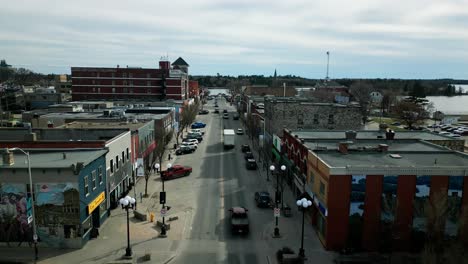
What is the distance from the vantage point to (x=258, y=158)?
190 feet

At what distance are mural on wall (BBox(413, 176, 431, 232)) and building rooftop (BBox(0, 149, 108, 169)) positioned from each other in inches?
951

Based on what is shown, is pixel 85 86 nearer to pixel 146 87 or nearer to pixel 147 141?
pixel 146 87

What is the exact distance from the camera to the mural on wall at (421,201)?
2553 cm

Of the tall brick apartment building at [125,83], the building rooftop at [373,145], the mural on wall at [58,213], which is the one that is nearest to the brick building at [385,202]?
the building rooftop at [373,145]

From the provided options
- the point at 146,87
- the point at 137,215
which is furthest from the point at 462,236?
the point at 146,87

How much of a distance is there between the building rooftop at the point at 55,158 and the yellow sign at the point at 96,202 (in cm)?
329

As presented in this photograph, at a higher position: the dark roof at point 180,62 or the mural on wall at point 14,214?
the dark roof at point 180,62

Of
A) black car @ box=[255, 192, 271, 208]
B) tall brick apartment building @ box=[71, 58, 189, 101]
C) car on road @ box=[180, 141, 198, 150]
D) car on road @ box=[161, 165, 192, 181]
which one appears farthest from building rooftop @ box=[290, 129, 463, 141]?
tall brick apartment building @ box=[71, 58, 189, 101]

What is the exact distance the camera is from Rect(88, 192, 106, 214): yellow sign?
27.4 meters

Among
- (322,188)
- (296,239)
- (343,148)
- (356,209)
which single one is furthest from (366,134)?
(296,239)

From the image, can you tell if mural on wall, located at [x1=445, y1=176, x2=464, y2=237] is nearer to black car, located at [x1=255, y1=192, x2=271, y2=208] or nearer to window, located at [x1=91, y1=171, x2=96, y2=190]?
black car, located at [x1=255, y1=192, x2=271, y2=208]

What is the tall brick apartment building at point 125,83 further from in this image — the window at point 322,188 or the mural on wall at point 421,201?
the mural on wall at point 421,201

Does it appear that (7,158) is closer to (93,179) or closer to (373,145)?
(93,179)

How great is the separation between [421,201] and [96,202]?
2468 centimetres
